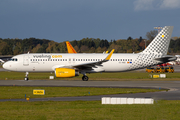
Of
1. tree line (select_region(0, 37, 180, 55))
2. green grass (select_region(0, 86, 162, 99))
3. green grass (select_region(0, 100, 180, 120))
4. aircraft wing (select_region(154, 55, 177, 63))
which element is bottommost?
green grass (select_region(0, 100, 180, 120))

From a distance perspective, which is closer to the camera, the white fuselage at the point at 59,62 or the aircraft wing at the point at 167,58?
the white fuselage at the point at 59,62

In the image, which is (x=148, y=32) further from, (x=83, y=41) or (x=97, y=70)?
(x=97, y=70)

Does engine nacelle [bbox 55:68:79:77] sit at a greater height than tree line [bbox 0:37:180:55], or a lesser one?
lesser

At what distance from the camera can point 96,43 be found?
7677 inches

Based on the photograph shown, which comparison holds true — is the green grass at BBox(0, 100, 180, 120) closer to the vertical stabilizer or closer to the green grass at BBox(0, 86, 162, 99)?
the green grass at BBox(0, 86, 162, 99)

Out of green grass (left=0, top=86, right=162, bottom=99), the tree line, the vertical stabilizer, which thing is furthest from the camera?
the tree line

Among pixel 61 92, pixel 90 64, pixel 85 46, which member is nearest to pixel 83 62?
pixel 90 64

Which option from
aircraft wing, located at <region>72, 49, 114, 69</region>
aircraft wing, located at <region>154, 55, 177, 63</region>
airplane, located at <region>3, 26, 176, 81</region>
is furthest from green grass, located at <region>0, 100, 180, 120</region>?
aircraft wing, located at <region>154, 55, 177, 63</region>

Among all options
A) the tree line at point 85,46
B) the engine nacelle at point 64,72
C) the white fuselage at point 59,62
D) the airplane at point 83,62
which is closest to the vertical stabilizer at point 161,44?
the airplane at point 83,62

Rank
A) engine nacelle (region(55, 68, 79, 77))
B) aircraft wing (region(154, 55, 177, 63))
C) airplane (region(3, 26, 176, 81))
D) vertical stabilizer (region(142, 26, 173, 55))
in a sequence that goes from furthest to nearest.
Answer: vertical stabilizer (region(142, 26, 173, 55)) < aircraft wing (region(154, 55, 177, 63)) < airplane (region(3, 26, 176, 81)) < engine nacelle (region(55, 68, 79, 77))

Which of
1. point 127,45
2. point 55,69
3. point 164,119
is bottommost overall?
point 164,119

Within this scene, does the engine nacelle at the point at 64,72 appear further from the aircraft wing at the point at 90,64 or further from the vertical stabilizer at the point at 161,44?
the vertical stabilizer at the point at 161,44

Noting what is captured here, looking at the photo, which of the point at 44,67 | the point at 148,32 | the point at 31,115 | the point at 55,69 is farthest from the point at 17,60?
the point at 148,32

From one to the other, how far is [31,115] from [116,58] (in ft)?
91.8
